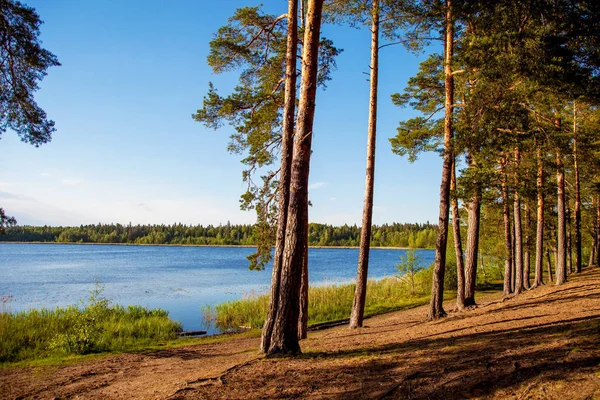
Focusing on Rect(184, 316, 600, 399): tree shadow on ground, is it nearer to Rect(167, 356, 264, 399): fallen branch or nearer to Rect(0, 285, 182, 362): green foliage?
Rect(167, 356, 264, 399): fallen branch

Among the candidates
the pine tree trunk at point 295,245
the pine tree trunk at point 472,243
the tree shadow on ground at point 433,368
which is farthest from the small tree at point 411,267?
the pine tree trunk at point 295,245

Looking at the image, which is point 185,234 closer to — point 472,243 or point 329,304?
point 329,304

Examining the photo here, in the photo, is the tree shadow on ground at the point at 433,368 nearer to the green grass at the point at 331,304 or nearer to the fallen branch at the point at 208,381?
the fallen branch at the point at 208,381

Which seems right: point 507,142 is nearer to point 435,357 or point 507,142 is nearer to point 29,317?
point 435,357

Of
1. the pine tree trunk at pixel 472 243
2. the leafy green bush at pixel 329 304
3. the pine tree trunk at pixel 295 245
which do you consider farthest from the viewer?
the leafy green bush at pixel 329 304

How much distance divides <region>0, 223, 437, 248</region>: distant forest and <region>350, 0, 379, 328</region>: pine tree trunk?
355 feet

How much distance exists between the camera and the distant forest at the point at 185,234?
125500 millimetres

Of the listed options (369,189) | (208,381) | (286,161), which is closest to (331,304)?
(369,189)

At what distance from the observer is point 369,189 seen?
10.4 m

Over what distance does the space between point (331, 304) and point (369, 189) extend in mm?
9116

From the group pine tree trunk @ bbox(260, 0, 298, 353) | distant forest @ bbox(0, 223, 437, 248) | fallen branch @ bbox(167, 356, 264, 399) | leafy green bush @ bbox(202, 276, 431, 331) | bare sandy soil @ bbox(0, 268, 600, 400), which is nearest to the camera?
bare sandy soil @ bbox(0, 268, 600, 400)

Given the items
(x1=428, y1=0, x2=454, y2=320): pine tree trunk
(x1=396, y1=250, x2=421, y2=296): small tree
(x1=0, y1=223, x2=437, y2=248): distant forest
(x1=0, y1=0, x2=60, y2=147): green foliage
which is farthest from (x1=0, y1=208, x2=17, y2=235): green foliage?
(x1=0, y1=223, x2=437, y2=248): distant forest

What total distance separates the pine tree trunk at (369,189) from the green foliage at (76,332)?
634cm

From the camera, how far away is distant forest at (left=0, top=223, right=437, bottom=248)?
126 meters
